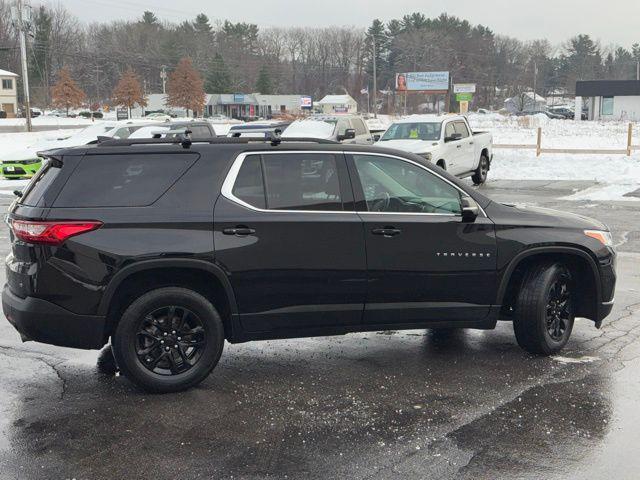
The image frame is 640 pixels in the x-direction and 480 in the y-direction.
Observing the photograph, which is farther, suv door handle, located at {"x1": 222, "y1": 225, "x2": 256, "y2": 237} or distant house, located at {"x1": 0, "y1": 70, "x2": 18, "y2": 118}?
distant house, located at {"x1": 0, "y1": 70, "x2": 18, "y2": 118}

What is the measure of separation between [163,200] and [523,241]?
2.73 m

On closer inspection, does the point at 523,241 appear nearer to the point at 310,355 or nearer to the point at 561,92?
the point at 310,355

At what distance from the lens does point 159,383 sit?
16.7 ft

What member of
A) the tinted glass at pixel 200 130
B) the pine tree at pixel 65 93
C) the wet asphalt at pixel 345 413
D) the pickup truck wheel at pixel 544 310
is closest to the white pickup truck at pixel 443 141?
the tinted glass at pixel 200 130

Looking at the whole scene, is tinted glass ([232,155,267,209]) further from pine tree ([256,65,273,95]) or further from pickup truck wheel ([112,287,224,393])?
pine tree ([256,65,273,95])

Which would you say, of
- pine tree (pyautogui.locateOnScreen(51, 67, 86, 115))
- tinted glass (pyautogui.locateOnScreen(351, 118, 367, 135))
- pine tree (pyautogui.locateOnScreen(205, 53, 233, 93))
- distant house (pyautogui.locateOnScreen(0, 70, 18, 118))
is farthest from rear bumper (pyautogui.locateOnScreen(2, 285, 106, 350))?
pine tree (pyautogui.locateOnScreen(205, 53, 233, 93))

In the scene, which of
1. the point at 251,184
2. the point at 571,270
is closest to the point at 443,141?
the point at 571,270

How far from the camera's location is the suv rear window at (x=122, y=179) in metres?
4.98

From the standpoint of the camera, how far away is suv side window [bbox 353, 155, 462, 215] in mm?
5508

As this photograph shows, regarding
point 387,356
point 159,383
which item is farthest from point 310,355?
point 159,383

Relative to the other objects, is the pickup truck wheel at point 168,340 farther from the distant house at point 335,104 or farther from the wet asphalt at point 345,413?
the distant house at point 335,104

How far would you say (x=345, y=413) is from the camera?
477 centimetres

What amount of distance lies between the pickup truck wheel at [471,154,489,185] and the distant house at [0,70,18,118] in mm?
83012

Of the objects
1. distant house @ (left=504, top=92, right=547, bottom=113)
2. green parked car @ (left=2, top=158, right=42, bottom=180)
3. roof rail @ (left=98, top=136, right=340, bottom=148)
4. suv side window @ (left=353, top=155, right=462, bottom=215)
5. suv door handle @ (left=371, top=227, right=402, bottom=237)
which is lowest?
green parked car @ (left=2, top=158, right=42, bottom=180)
